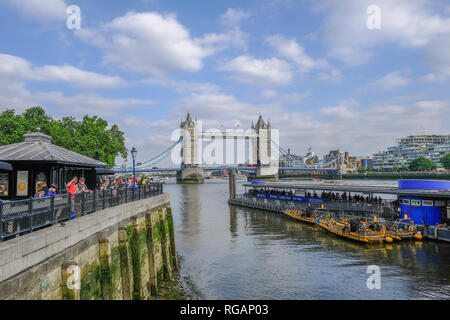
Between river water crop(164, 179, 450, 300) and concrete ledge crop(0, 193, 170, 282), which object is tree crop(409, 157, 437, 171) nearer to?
river water crop(164, 179, 450, 300)

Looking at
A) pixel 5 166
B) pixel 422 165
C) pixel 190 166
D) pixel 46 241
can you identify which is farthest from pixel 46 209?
pixel 422 165

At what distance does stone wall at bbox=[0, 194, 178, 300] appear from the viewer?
7.10m

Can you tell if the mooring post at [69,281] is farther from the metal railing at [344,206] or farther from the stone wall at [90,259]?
the metal railing at [344,206]

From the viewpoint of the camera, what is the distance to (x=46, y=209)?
9461 mm

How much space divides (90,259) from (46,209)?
2.28 metres

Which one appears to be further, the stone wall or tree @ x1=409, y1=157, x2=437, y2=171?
tree @ x1=409, y1=157, x2=437, y2=171

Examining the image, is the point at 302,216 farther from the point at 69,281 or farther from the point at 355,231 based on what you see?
the point at 69,281

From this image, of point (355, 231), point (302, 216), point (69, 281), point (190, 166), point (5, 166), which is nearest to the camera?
point (69, 281)

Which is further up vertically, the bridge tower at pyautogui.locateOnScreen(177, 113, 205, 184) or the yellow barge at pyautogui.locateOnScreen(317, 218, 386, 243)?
the bridge tower at pyautogui.locateOnScreen(177, 113, 205, 184)

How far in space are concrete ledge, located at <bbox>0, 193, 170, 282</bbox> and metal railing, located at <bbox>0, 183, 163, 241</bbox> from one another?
315 millimetres

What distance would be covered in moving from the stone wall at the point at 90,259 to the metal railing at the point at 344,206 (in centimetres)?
2586

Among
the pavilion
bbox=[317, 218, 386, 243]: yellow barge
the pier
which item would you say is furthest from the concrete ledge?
the pier
